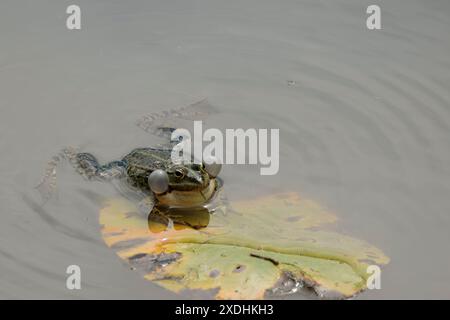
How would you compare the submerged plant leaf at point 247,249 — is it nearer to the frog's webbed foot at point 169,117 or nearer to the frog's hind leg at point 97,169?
the frog's hind leg at point 97,169

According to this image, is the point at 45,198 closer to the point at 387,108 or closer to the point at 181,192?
the point at 181,192

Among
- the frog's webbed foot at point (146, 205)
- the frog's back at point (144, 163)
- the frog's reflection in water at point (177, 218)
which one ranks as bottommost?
the frog's reflection in water at point (177, 218)

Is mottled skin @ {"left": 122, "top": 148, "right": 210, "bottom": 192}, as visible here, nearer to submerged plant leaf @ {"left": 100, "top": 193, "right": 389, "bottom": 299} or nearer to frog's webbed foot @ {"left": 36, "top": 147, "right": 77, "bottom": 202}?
submerged plant leaf @ {"left": 100, "top": 193, "right": 389, "bottom": 299}

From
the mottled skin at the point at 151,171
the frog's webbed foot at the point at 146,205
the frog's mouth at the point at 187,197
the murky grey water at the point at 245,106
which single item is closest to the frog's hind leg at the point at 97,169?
the mottled skin at the point at 151,171

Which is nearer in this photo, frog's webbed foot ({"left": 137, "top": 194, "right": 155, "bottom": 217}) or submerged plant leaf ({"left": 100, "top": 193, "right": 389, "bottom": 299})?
submerged plant leaf ({"left": 100, "top": 193, "right": 389, "bottom": 299})

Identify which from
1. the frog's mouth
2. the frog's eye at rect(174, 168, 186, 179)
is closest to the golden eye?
the frog's eye at rect(174, 168, 186, 179)

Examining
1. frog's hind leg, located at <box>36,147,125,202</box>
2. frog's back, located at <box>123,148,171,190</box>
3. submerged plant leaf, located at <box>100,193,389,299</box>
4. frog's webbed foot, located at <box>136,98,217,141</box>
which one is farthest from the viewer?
frog's webbed foot, located at <box>136,98,217,141</box>

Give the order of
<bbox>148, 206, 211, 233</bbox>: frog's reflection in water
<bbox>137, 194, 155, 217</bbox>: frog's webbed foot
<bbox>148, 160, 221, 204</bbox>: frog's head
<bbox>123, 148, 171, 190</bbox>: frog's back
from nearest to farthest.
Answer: <bbox>148, 206, 211, 233</bbox>: frog's reflection in water < <bbox>148, 160, 221, 204</bbox>: frog's head < <bbox>137, 194, 155, 217</bbox>: frog's webbed foot < <bbox>123, 148, 171, 190</bbox>: frog's back

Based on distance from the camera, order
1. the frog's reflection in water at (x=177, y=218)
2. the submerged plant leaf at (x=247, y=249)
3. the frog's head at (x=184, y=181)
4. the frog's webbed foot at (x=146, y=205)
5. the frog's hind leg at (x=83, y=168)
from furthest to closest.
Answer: the frog's hind leg at (x=83, y=168)
the frog's webbed foot at (x=146, y=205)
the frog's head at (x=184, y=181)
the frog's reflection in water at (x=177, y=218)
the submerged plant leaf at (x=247, y=249)
